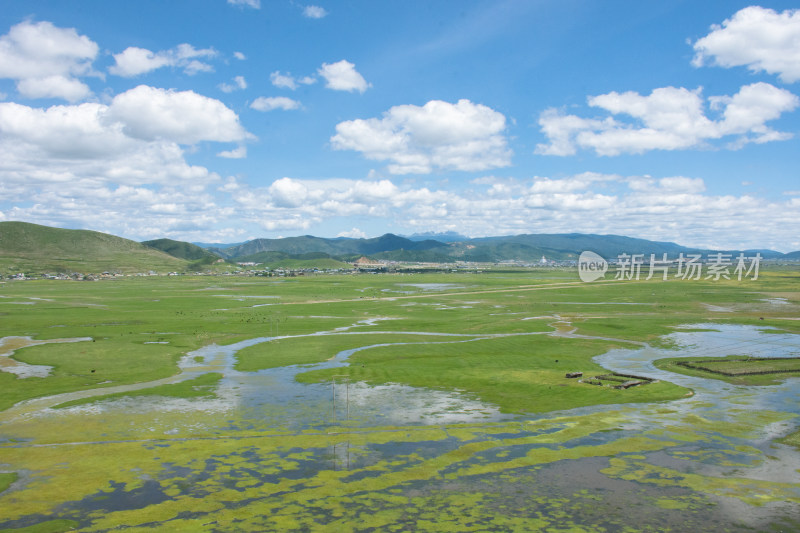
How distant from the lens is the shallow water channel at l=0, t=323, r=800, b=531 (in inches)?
886

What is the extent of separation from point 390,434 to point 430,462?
5.20 m

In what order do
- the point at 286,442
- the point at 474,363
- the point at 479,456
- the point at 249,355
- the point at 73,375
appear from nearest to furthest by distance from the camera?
the point at 479,456 < the point at 286,442 < the point at 73,375 < the point at 474,363 < the point at 249,355

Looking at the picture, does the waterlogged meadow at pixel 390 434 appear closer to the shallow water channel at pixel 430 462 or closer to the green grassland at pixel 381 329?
the shallow water channel at pixel 430 462

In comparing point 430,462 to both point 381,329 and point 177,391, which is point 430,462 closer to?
point 177,391

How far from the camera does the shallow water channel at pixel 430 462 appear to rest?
73.9ft

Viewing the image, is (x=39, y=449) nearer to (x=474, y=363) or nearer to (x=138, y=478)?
(x=138, y=478)

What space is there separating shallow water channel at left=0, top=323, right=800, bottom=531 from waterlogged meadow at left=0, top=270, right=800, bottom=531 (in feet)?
0.43

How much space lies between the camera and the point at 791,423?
35.0m

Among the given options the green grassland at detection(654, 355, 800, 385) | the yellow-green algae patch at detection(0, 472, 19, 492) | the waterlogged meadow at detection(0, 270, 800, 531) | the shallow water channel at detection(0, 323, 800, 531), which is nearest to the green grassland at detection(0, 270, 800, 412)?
the waterlogged meadow at detection(0, 270, 800, 531)

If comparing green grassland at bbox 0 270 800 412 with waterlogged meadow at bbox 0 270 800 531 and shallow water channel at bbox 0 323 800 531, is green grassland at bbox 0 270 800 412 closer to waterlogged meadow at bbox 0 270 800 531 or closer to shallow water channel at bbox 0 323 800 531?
waterlogged meadow at bbox 0 270 800 531

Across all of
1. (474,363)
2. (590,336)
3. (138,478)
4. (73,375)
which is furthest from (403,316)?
(138,478)

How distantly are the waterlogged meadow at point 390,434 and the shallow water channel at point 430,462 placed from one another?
0.13 m

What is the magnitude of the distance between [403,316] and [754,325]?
60.0m

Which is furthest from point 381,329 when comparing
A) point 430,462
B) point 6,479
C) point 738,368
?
point 6,479
